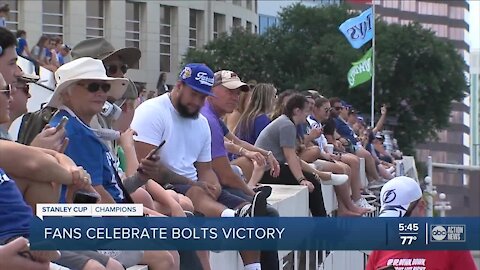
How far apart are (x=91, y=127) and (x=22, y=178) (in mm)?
1324

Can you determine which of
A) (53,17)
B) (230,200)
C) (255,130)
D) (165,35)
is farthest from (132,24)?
(230,200)

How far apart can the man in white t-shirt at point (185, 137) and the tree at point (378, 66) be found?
162 ft

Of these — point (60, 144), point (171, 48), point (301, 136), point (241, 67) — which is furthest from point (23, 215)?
point (241, 67)

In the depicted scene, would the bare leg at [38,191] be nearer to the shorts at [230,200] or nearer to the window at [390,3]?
the shorts at [230,200]

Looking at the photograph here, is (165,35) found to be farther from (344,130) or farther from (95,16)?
(344,130)

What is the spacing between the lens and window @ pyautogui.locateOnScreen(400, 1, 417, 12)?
149 meters

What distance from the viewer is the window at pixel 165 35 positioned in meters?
50.8

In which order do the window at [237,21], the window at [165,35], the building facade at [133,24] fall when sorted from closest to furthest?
the building facade at [133,24] → the window at [165,35] → the window at [237,21]

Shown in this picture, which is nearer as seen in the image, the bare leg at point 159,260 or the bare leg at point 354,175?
the bare leg at point 159,260

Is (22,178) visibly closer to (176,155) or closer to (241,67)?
(176,155)

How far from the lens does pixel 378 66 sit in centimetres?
6047

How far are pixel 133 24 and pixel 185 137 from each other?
46085 millimetres

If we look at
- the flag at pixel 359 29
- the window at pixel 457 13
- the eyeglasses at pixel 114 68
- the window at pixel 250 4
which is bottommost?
the eyeglasses at pixel 114 68

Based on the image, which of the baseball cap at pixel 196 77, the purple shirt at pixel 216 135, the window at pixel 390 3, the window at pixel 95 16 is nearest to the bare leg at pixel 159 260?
the baseball cap at pixel 196 77
